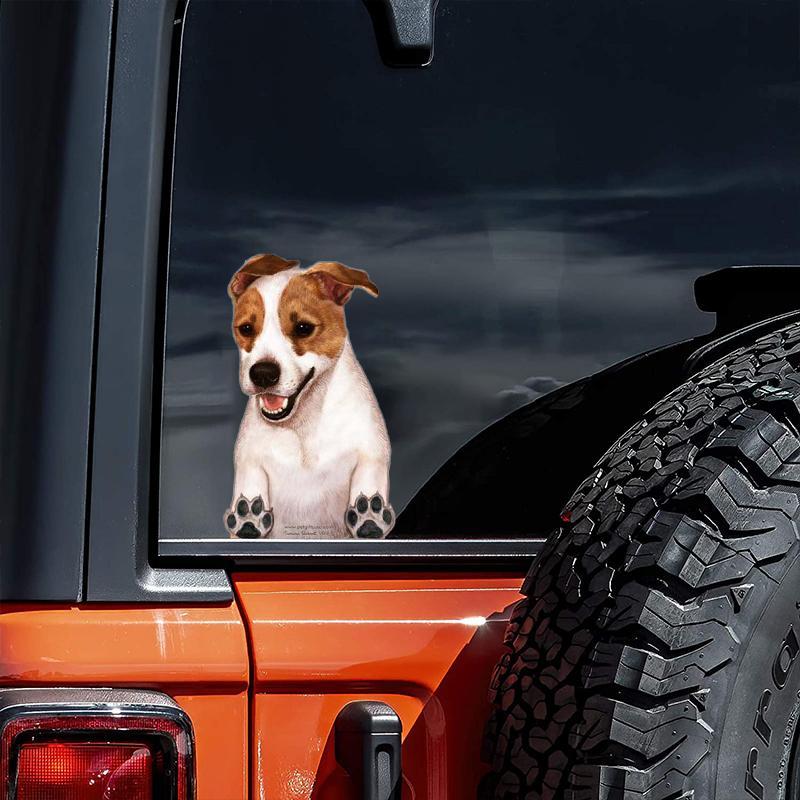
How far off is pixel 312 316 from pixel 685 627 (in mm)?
765

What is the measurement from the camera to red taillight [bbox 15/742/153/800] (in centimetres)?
156

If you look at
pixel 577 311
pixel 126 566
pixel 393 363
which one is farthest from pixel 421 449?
pixel 126 566

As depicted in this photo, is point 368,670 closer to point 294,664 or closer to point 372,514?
point 294,664

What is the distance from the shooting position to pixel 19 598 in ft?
5.35

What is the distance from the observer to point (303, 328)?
1949 millimetres

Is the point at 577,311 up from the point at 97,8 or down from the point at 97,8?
down

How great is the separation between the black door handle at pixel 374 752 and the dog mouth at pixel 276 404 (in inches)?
18.4

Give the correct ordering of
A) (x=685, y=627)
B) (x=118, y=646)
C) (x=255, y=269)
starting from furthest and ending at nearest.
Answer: (x=255, y=269), (x=118, y=646), (x=685, y=627)

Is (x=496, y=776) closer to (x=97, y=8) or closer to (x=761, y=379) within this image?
(x=761, y=379)

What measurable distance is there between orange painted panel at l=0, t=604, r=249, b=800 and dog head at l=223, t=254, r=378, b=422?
14.2 inches

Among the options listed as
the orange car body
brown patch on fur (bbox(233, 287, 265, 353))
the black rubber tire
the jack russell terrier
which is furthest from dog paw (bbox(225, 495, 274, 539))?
the black rubber tire

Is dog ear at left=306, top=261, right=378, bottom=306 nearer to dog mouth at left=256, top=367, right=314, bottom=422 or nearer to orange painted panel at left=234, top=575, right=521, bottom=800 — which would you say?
dog mouth at left=256, top=367, right=314, bottom=422

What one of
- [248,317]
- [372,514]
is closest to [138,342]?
[248,317]

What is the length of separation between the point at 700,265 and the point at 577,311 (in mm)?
215
